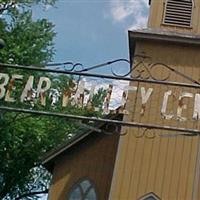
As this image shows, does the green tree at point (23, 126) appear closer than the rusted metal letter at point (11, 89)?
No

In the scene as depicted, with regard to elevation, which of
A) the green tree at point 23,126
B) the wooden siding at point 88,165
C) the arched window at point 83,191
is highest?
the green tree at point 23,126

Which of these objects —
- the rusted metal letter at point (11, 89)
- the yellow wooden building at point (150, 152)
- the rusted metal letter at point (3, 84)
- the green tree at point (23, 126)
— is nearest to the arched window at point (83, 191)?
the yellow wooden building at point (150, 152)

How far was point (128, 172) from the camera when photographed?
1695 centimetres

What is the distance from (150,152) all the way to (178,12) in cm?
526

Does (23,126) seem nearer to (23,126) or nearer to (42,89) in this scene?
(23,126)

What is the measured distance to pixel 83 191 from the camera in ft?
60.8

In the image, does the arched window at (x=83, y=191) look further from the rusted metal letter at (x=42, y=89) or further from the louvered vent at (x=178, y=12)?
the rusted metal letter at (x=42, y=89)

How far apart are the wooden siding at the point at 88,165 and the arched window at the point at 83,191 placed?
0.13m

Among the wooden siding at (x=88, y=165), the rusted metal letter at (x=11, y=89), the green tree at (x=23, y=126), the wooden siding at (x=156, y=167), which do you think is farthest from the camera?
the green tree at (x=23, y=126)

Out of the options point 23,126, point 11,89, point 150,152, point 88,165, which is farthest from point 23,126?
point 11,89

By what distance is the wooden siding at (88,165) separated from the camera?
18.6m

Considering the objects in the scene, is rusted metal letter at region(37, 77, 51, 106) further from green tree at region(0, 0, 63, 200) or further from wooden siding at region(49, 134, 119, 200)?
green tree at region(0, 0, 63, 200)

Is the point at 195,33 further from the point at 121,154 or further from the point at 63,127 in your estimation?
the point at 63,127

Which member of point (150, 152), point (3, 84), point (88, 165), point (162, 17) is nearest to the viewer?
point (3, 84)
